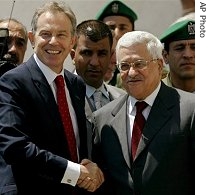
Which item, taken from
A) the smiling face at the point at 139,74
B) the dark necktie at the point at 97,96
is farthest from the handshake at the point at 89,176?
the dark necktie at the point at 97,96

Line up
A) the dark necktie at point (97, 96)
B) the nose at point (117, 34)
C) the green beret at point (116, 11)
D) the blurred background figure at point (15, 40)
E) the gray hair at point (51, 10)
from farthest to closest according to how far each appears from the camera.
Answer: the green beret at point (116, 11), the nose at point (117, 34), the blurred background figure at point (15, 40), the dark necktie at point (97, 96), the gray hair at point (51, 10)

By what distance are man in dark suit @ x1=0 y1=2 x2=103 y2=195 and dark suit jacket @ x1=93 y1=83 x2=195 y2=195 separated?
0.11 metres

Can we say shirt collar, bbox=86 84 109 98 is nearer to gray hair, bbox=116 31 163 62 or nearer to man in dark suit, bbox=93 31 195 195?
man in dark suit, bbox=93 31 195 195

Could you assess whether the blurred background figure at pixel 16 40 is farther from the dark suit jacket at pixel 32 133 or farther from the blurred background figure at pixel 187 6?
the blurred background figure at pixel 187 6

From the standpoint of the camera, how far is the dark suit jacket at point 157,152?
272 cm

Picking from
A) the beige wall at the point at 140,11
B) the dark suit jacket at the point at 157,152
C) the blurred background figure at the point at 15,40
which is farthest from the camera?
the beige wall at the point at 140,11

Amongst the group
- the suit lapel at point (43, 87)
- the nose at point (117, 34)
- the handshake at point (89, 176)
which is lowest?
the handshake at point (89, 176)

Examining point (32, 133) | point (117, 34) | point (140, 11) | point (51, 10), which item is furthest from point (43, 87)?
point (140, 11)

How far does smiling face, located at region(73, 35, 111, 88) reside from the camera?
3.50m

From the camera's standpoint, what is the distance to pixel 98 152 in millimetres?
2941

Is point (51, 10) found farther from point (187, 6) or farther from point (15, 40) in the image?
point (187, 6)

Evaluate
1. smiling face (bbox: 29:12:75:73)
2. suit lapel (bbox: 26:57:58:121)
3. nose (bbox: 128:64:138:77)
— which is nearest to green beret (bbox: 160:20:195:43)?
nose (bbox: 128:64:138:77)
